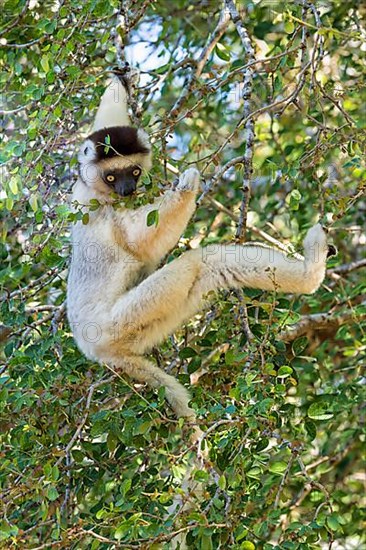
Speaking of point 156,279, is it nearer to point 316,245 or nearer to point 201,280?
point 201,280

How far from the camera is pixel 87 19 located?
174 inches

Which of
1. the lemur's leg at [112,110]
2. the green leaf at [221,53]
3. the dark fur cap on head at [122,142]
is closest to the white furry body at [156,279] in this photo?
the dark fur cap on head at [122,142]

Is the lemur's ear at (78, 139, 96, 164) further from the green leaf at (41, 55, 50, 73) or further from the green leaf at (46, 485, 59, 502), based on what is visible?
the green leaf at (46, 485, 59, 502)

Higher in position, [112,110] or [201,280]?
[112,110]

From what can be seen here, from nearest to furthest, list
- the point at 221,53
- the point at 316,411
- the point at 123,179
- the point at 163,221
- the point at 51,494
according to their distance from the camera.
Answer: the point at 51,494 < the point at 316,411 < the point at 163,221 < the point at 123,179 < the point at 221,53

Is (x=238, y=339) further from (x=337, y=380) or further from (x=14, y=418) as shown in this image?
(x=337, y=380)

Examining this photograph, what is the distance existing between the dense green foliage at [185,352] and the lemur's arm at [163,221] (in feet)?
0.41

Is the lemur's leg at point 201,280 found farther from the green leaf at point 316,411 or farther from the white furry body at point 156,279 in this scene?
the green leaf at point 316,411

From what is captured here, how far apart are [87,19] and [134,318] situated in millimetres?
1573

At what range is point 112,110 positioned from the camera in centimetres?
548

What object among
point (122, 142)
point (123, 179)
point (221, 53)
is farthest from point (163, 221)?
point (221, 53)

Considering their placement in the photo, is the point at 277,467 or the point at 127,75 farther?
the point at 127,75

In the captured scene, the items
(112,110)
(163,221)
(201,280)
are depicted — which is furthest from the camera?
(112,110)

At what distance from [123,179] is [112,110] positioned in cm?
92
